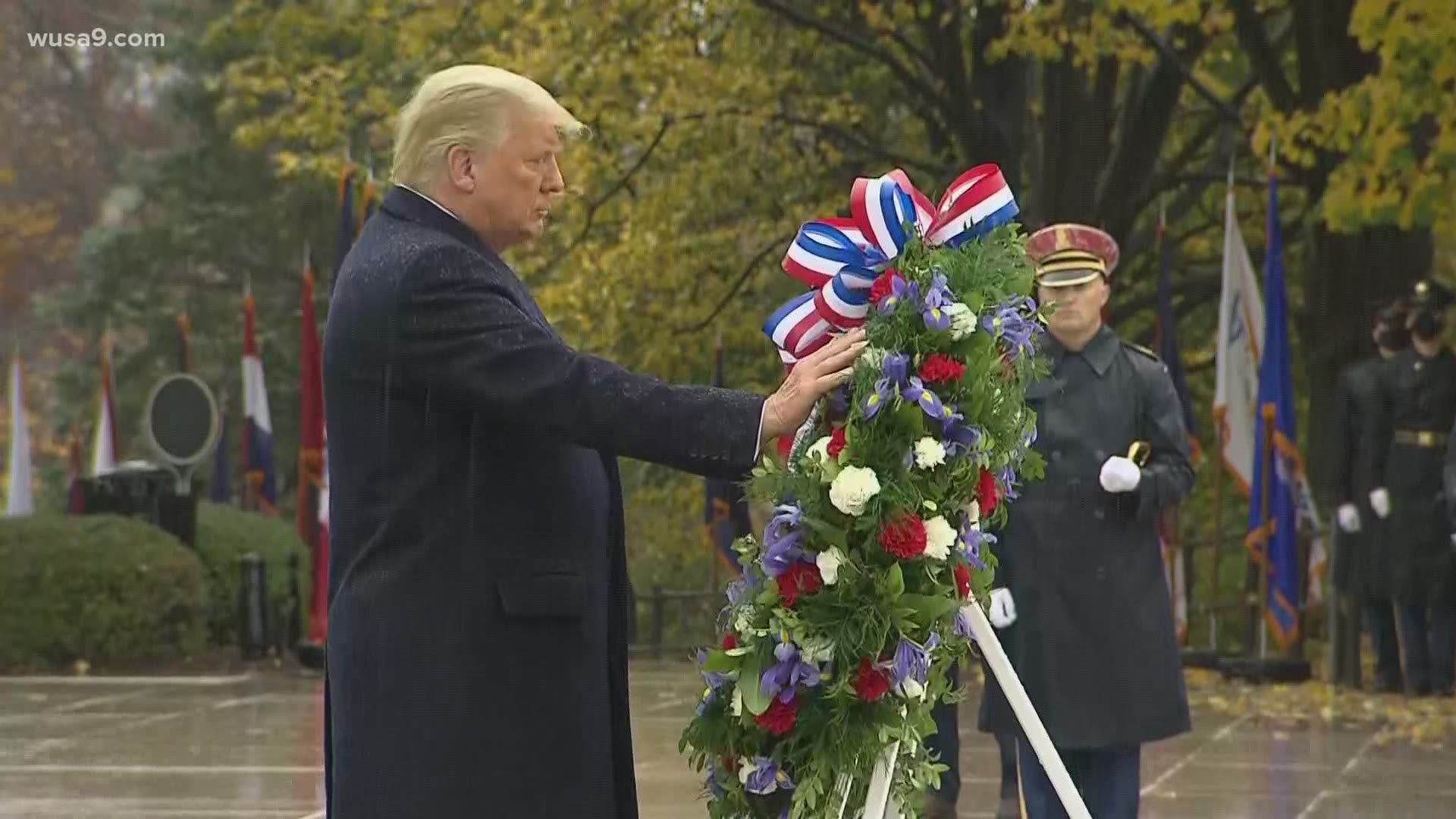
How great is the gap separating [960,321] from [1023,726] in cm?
84

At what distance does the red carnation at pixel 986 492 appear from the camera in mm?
4641

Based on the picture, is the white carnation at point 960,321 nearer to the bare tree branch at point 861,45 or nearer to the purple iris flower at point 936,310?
the purple iris flower at point 936,310

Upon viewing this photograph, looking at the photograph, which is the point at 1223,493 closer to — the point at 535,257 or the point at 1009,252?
the point at 535,257

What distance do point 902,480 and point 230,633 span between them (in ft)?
54.0

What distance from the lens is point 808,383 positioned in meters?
4.41

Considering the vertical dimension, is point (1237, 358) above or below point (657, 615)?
above

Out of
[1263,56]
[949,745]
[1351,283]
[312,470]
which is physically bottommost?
[949,745]

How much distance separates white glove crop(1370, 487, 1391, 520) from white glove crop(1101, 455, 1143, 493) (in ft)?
29.5

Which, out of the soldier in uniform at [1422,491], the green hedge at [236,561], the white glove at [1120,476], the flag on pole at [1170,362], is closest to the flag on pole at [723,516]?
the green hedge at [236,561]

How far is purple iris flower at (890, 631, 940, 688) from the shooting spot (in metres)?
4.46

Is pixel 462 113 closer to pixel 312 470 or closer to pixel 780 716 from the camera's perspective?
pixel 780 716

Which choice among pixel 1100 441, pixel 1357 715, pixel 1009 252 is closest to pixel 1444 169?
pixel 1357 715

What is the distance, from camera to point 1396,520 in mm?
16156

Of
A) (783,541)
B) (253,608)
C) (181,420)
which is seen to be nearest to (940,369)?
(783,541)
